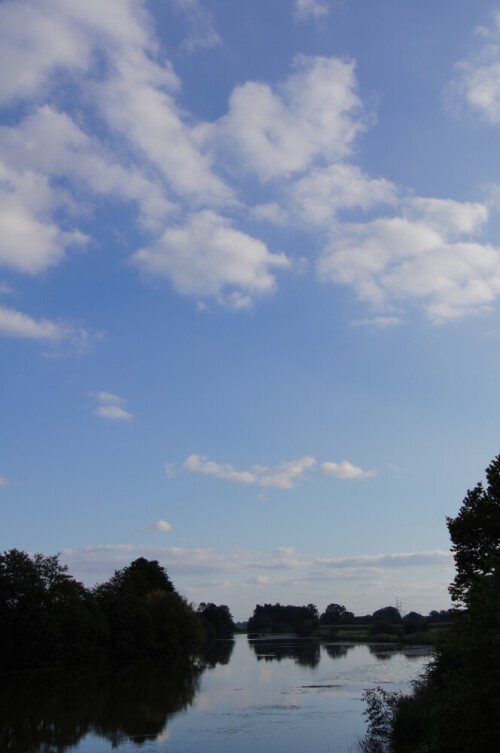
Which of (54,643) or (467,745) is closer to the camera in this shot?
(467,745)

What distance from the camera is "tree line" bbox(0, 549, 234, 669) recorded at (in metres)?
56.0

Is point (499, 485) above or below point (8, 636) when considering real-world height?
above

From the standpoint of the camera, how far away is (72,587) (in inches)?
2463

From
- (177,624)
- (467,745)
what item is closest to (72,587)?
(177,624)

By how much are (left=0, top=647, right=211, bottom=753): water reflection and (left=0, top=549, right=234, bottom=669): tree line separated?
13.5ft

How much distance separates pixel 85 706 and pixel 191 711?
579cm

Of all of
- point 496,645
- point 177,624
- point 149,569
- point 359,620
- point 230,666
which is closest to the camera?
point 496,645

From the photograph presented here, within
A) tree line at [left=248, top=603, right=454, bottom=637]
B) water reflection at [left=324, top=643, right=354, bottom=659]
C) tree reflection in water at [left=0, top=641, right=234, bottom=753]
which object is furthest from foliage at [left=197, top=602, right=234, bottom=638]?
tree reflection in water at [left=0, top=641, right=234, bottom=753]

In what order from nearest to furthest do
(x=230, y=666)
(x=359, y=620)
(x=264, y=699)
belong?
1. (x=264, y=699)
2. (x=230, y=666)
3. (x=359, y=620)

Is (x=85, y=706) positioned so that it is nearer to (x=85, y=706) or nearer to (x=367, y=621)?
(x=85, y=706)

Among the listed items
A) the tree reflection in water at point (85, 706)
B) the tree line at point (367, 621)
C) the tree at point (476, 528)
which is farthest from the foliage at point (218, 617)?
the tree at point (476, 528)

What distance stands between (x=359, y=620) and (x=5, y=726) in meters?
173

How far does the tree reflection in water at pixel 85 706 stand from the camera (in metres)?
24.2

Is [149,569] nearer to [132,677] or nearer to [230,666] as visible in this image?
[230,666]
